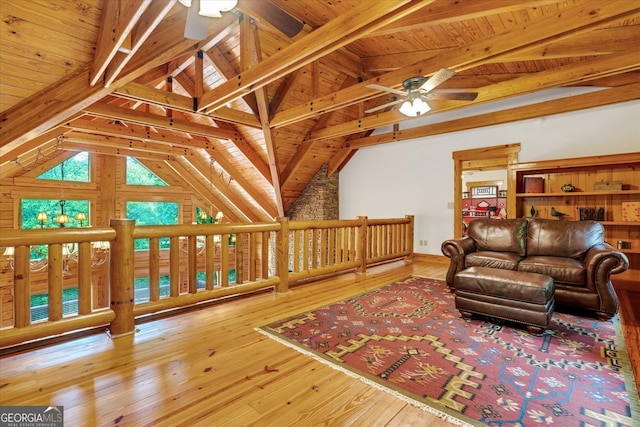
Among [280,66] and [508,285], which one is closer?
[508,285]

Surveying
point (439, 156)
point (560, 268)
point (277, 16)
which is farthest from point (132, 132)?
point (560, 268)

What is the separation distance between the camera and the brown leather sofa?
9.52 feet

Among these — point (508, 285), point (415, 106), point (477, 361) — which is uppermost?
point (415, 106)

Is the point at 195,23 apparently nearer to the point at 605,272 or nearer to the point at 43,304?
the point at 605,272

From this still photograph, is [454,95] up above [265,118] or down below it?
below

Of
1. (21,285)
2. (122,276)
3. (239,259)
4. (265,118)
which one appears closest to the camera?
(21,285)

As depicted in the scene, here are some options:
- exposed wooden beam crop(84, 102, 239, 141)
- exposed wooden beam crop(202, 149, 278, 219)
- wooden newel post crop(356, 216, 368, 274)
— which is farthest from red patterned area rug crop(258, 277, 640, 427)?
exposed wooden beam crop(202, 149, 278, 219)

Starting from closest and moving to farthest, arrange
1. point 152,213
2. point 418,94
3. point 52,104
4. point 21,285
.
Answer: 1. point 21,285
2. point 52,104
3. point 418,94
4. point 152,213

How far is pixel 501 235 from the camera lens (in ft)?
13.4

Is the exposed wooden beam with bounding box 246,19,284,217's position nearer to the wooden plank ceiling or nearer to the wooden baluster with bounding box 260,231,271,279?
the wooden plank ceiling

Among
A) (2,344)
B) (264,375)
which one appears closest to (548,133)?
(264,375)

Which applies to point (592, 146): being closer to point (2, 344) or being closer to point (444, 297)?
point (444, 297)

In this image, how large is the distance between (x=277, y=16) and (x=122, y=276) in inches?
95.5

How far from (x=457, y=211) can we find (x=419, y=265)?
4.17 feet
